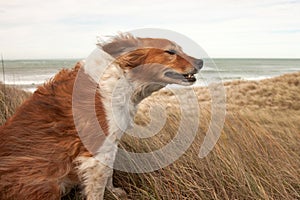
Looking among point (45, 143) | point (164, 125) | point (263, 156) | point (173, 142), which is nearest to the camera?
point (45, 143)

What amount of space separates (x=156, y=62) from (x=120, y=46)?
0.40 m

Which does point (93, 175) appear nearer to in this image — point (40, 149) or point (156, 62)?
point (40, 149)

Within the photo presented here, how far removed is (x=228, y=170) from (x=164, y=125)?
1719 millimetres

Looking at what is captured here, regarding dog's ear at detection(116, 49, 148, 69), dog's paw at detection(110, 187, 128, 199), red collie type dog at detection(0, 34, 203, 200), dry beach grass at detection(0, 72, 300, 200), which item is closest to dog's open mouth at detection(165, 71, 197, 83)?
red collie type dog at detection(0, 34, 203, 200)

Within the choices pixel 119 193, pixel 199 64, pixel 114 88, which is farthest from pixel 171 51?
pixel 119 193

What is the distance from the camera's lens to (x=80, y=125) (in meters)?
3.40

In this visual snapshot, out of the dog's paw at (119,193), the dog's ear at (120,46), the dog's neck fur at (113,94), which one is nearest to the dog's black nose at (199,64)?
the dog's neck fur at (113,94)

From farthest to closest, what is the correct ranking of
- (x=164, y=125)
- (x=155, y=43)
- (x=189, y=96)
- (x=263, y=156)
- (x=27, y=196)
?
(x=189, y=96) → (x=164, y=125) → (x=263, y=156) → (x=155, y=43) → (x=27, y=196)

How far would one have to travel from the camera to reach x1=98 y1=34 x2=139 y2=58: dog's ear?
3.71m

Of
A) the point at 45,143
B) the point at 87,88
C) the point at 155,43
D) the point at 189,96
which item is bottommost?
the point at 189,96

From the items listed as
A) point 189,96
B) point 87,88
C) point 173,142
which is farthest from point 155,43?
point 189,96

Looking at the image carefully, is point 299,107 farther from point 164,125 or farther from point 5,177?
point 5,177

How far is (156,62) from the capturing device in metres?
3.71

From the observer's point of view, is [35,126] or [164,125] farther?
[164,125]
